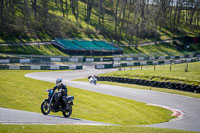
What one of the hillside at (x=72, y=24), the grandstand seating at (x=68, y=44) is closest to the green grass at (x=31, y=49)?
the grandstand seating at (x=68, y=44)

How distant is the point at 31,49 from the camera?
5772 centimetres

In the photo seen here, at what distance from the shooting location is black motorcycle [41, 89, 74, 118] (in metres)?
14.2

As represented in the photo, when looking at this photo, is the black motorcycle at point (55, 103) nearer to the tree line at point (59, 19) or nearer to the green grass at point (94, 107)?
the green grass at point (94, 107)

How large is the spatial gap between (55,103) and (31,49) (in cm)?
4527

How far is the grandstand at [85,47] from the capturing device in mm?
64062

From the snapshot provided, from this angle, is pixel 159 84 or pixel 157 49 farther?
pixel 157 49

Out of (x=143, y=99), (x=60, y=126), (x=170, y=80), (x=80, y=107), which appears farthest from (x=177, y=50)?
(x=60, y=126)

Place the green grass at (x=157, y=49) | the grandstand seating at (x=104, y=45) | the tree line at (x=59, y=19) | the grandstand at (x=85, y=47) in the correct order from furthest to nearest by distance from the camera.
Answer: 1. the green grass at (x=157, y=49)
2. the grandstand seating at (x=104, y=45)
3. the tree line at (x=59, y=19)
4. the grandstand at (x=85, y=47)

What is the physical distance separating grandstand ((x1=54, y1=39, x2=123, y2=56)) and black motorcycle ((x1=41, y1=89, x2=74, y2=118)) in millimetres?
48888

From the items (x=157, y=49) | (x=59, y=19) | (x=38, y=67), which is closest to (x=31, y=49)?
(x=38, y=67)

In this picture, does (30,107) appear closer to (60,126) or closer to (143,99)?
(60,126)

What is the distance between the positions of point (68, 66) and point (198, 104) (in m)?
31.9

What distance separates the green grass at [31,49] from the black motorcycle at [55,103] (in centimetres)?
4086

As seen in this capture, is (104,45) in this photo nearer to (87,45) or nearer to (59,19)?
(87,45)
